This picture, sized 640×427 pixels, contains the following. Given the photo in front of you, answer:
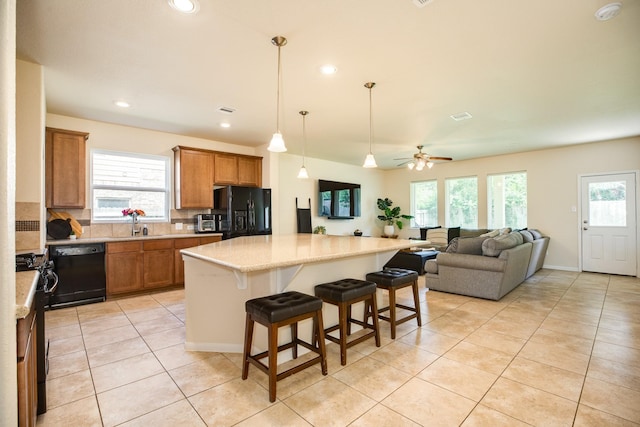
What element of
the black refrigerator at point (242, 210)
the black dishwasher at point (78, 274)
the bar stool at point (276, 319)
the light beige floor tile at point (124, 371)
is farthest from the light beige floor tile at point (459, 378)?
the black dishwasher at point (78, 274)

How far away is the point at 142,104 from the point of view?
3818 mm

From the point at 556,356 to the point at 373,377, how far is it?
5.28 ft

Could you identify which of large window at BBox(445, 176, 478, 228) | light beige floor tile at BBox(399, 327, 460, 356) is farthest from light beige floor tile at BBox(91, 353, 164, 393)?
large window at BBox(445, 176, 478, 228)

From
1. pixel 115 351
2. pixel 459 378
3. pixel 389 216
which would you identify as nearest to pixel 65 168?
pixel 115 351

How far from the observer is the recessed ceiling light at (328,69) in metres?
2.88

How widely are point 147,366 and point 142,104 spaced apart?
10.2 ft

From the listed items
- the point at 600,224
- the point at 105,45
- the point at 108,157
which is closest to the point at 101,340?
the point at 105,45

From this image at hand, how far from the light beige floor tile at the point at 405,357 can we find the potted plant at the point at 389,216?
5973 millimetres

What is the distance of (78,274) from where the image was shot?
156 inches

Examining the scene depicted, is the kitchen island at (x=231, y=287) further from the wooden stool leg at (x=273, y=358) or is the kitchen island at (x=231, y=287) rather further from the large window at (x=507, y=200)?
the large window at (x=507, y=200)

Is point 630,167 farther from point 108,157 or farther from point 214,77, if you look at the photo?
point 108,157

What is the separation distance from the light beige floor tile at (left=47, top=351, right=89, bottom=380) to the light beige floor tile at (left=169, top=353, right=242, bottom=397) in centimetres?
76

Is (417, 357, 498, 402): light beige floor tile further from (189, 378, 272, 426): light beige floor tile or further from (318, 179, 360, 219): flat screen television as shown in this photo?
(318, 179, 360, 219): flat screen television

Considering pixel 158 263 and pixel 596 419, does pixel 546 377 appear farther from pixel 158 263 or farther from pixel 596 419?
pixel 158 263
